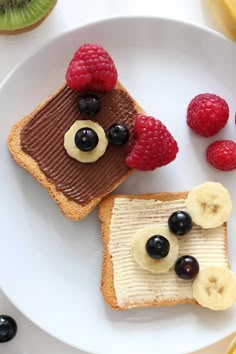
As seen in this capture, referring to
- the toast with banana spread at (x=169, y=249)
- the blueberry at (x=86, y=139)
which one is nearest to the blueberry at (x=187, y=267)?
the toast with banana spread at (x=169, y=249)

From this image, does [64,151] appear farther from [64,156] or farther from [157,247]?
[157,247]

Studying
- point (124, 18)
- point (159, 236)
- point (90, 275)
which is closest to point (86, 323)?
point (90, 275)

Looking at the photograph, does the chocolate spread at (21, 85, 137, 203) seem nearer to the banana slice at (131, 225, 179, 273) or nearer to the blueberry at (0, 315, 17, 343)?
the banana slice at (131, 225, 179, 273)

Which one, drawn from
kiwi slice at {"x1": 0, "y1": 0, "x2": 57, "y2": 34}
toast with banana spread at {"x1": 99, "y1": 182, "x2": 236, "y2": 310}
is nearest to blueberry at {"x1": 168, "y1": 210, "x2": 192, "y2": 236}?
toast with banana spread at {"x1": 99, "y1": 182, "x2": 236, "y2": 310}

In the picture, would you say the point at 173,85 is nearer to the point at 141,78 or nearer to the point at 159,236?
the point at 141,78

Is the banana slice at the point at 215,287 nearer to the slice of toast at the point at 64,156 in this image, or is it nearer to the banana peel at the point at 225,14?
the slice of toast at the point at 64,156
